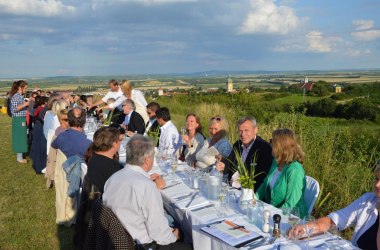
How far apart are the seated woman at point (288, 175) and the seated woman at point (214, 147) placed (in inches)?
41.1

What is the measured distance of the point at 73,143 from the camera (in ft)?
13.1

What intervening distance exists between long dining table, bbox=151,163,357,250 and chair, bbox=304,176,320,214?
16.5 inches

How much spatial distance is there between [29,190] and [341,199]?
4426 millimetres

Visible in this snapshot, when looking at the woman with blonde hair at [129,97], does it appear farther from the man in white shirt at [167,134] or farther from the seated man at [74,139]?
the seated man at [74,139]

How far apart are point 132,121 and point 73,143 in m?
2.11

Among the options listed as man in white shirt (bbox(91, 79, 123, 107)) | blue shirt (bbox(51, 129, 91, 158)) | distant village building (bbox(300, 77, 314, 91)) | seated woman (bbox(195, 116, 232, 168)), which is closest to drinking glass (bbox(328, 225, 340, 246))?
seated woman (bbox(195, 116, 232, 168))

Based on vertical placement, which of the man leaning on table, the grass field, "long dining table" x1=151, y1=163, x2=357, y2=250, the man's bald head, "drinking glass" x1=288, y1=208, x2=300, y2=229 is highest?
the man's bald head

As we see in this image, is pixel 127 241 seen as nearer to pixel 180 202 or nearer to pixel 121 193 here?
pixel 121 193

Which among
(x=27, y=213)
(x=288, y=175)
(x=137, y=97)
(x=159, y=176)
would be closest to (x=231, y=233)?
(x=288, y=175)

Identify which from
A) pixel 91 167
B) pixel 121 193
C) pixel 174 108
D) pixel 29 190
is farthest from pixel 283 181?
pixel 174 108

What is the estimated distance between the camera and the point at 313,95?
17000mm

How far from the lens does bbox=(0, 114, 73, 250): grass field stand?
3.90 metres

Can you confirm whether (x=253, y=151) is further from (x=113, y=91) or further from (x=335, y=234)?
(x=113, y=91)

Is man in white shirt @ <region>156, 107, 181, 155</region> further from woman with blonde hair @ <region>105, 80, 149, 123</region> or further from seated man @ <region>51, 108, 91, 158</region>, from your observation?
woman with blonde hair @ <region>105, 80, 149, 123</region>
